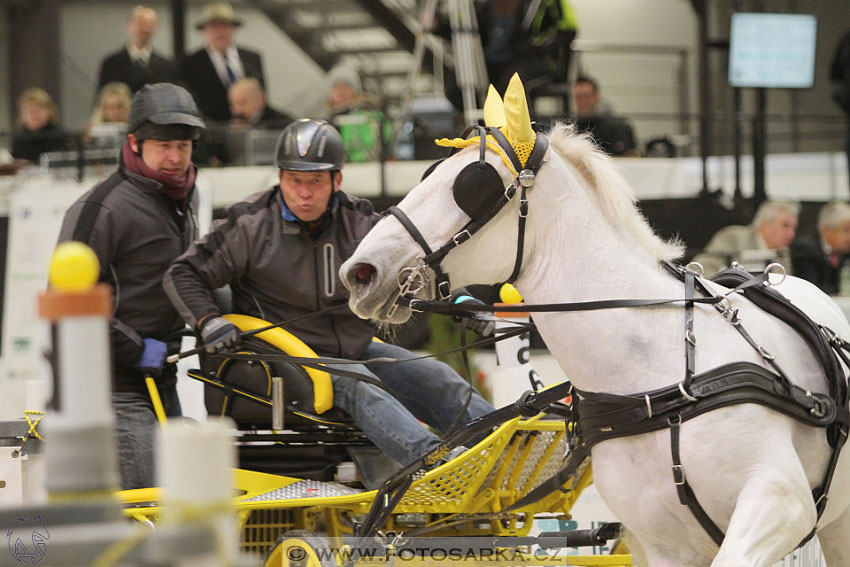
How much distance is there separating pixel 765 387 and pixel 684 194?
20.0 feet


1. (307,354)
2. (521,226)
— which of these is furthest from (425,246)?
(307,354)

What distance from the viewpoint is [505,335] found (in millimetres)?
3498

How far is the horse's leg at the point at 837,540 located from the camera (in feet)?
10.7

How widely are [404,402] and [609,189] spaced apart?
1450 mm

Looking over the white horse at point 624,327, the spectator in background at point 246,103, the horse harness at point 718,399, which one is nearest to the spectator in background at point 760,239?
the spectator in background at point 246,103

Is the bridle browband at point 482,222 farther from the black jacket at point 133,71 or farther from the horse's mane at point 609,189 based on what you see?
the black jacket at point 133,71

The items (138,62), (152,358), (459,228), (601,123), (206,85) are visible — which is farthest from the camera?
(138,62)

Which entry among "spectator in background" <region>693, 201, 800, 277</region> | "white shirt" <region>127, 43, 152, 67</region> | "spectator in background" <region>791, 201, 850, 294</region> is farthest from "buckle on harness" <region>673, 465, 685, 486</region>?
"white shirt" <region>127, 43, 152, 67</region>

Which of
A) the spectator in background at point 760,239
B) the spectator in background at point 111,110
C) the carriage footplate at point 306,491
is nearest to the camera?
the carriage footplate at point 306,491

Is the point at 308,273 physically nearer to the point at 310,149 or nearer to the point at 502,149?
the point at 310,149

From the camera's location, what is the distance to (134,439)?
3795 mm

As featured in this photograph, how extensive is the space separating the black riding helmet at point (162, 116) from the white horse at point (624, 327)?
1447mm

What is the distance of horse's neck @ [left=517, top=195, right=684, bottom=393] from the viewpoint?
283 centimetres

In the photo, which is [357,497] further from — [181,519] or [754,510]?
[181,519]
